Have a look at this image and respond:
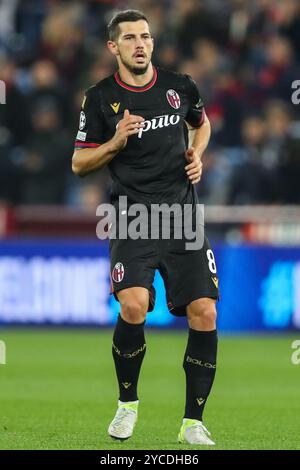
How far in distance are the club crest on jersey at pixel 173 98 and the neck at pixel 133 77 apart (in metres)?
0.15

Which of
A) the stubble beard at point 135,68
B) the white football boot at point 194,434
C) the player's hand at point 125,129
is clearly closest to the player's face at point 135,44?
the stubble beard at point 135,68

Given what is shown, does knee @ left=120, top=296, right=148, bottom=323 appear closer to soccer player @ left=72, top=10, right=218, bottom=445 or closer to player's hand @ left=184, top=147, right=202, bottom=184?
soccer player @ left=72, top=10, right=218, bottom=445

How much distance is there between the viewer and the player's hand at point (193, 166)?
7516mm

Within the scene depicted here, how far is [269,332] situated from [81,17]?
570 centimetres

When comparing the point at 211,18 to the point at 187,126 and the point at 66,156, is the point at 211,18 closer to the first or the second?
the point at 66,156

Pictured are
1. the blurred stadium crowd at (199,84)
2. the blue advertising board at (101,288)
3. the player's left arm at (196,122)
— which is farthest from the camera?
the blurred stadium crowd at (199,84)

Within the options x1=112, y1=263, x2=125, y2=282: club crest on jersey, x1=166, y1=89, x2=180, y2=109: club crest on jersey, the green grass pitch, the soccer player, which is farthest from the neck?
the green grass pitch

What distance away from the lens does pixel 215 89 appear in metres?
16.7

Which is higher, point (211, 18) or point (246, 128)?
point (211, 18)

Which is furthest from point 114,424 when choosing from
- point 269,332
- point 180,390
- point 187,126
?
point 269,332

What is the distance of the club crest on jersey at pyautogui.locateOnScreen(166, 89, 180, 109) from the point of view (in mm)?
7730

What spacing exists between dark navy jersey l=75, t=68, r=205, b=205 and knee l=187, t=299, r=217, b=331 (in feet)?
2.12

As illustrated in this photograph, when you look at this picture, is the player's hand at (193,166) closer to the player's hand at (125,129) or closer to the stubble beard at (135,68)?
the player's hand at (125,129)

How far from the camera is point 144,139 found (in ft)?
25.0
